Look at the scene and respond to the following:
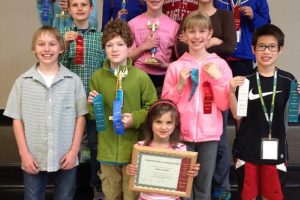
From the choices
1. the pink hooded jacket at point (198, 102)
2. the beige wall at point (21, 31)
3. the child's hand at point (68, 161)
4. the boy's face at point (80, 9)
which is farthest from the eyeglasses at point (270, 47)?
the beige wall at point (21, 31)

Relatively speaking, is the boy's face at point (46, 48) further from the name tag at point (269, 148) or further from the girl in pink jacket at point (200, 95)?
the name tag at point (269, 148)

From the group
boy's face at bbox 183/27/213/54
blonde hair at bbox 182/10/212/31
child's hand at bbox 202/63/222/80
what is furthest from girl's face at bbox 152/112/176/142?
blonde hair at bbox 182/10/212/31

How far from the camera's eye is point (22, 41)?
4738 millimetres

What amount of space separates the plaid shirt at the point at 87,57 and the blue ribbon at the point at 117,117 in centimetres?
50

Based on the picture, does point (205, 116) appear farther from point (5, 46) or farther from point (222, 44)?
point (5, 46)

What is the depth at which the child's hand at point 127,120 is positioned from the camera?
2.21 metres

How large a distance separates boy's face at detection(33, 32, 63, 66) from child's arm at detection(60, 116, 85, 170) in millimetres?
385

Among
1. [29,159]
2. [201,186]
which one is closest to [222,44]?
[201,186]

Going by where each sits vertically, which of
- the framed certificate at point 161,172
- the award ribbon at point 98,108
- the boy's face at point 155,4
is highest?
the boy's face at point 155,4

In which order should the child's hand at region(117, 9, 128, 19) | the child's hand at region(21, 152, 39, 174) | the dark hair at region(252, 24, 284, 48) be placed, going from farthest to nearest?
the child's hand at region(117, 9, 128, 19) → the dark hair at region(252, 24, 284, 48) → the child's hand at region(21, 152, 39, 174)

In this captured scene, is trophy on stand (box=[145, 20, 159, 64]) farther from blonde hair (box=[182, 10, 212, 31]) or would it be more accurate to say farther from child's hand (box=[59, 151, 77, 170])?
child's hand (box=[59, 151, 77, 170])

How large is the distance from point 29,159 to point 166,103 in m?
0.84

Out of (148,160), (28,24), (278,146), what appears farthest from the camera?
(28,24)

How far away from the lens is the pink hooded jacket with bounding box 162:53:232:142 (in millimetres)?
2318
